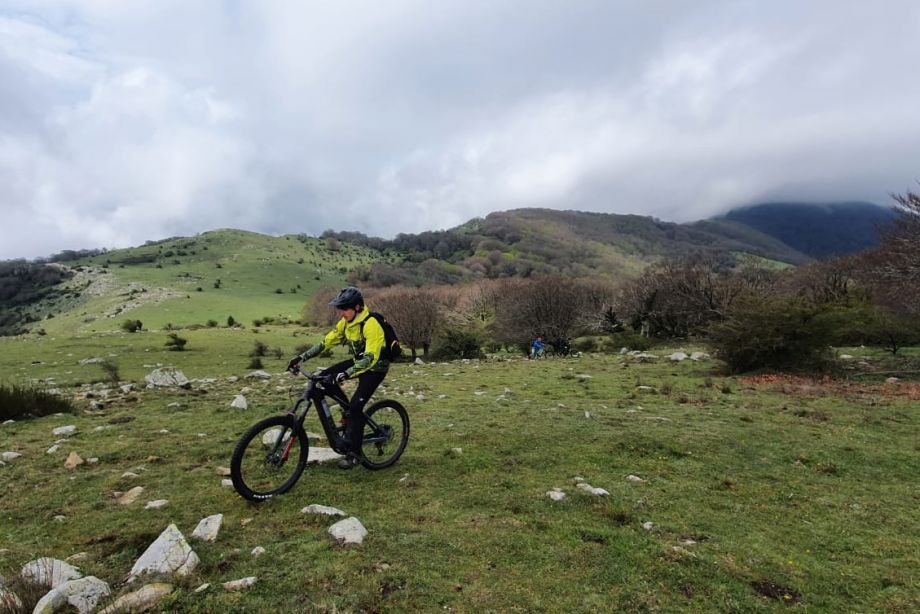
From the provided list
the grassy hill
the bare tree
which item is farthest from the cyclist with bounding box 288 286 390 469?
the grassy hill

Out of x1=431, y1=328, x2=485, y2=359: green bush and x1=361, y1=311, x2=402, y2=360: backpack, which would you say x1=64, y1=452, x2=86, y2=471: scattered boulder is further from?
x1=431, y1=328, x2=485, y2=359: green bush

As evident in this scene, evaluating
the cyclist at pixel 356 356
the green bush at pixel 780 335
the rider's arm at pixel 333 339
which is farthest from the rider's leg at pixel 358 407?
the green bush at pixel 780 335

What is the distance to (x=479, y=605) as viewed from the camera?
3898 millimetres

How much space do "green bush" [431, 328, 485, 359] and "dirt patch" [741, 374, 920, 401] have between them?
17633mm

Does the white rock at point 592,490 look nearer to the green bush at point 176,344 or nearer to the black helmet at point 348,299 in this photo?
the black helmet at point 348,299

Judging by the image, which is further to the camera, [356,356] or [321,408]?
[356,356]

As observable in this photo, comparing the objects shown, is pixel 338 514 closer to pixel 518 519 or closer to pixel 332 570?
pixel 332 570

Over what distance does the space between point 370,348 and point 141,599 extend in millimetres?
3758

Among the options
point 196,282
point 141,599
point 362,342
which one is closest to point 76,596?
point 141,599

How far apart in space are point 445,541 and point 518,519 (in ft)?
3.27

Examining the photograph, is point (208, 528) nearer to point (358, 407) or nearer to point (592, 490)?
point (358, 407)

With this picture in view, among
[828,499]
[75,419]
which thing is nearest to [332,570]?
[828,499]

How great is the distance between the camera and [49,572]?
3947mm

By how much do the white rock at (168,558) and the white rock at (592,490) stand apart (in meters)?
4.52
